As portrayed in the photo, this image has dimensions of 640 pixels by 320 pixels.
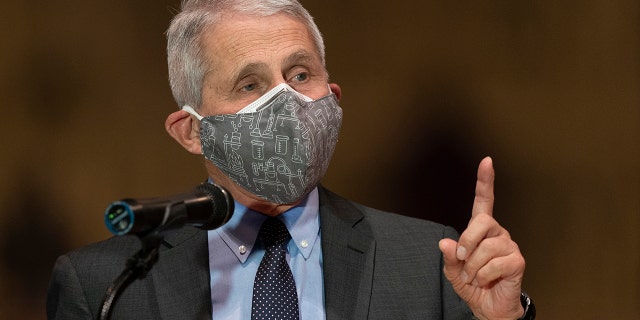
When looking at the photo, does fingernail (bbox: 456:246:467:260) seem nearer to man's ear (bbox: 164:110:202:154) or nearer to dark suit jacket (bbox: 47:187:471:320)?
dark suit jacket (bbox: 47:187:471:320)

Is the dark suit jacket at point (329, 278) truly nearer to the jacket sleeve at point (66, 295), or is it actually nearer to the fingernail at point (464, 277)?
the jacket sleeve at point (66, 295)

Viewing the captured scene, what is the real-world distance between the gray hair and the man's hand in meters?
0.59

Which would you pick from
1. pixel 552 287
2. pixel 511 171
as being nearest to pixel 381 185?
pixel 511 171

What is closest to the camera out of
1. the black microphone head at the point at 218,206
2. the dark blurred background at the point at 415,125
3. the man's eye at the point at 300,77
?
the black microphone head at the point at 218,206

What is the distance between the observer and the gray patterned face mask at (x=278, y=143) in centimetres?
195

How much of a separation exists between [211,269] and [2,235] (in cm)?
127

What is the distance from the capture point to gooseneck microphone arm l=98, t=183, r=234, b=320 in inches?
55.8

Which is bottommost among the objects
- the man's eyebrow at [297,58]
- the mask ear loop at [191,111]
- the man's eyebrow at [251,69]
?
the mask ear loop at [191,111]

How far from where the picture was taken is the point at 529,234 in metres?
3.12

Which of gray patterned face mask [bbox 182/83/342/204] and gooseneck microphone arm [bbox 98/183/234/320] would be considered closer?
gooseneck microphone arm [bbox 98/183/234/320]

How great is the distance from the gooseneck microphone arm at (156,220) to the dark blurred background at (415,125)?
1646mm

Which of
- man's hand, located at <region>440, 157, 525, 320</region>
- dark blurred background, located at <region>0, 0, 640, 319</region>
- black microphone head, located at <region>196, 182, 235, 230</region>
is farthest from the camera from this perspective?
dark blurred background, located at <region>0, 0, 640, 319</region>

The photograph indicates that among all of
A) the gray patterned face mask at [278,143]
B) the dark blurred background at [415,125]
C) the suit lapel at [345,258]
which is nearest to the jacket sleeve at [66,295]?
the gray patterned face mask at [278,143]

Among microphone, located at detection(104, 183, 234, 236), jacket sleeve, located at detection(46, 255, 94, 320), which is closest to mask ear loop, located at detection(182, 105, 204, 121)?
jacket sleeve, located at detection(46, 255, 94, 320)
